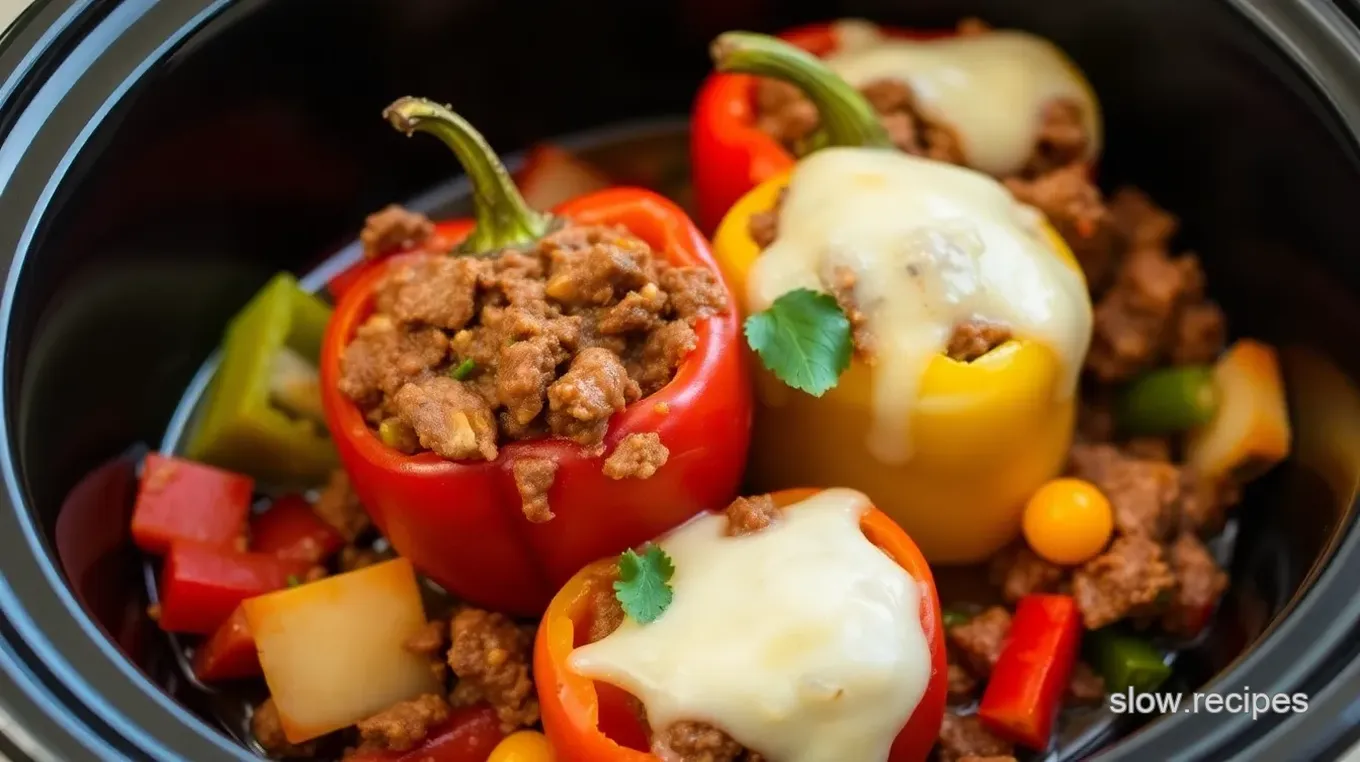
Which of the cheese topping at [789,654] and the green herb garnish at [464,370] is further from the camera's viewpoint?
the green herb garnish at [464,370]

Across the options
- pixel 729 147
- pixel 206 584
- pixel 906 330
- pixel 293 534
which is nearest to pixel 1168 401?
pixel 906 330

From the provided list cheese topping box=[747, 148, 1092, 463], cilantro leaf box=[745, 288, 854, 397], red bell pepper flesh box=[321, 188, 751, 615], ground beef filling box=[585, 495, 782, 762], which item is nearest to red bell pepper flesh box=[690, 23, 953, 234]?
cheese topping box=[747, 148, 1092, 463]

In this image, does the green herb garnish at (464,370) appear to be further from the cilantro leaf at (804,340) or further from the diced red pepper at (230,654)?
the diced red pepper at (230,654)

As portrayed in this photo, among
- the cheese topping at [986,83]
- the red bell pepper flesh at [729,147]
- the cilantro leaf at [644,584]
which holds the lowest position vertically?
the cilantro leaf at [644,584]

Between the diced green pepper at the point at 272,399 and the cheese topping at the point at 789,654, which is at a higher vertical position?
the cheese topping at the point at 789,654

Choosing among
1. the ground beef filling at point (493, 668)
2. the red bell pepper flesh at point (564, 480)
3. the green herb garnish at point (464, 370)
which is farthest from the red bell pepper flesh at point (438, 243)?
the ground beef filling at point (493, 668)

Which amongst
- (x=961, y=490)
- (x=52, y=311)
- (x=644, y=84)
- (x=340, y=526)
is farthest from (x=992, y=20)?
(x=52, y=311)

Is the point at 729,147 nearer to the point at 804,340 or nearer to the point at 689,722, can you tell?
the point at 804,340
